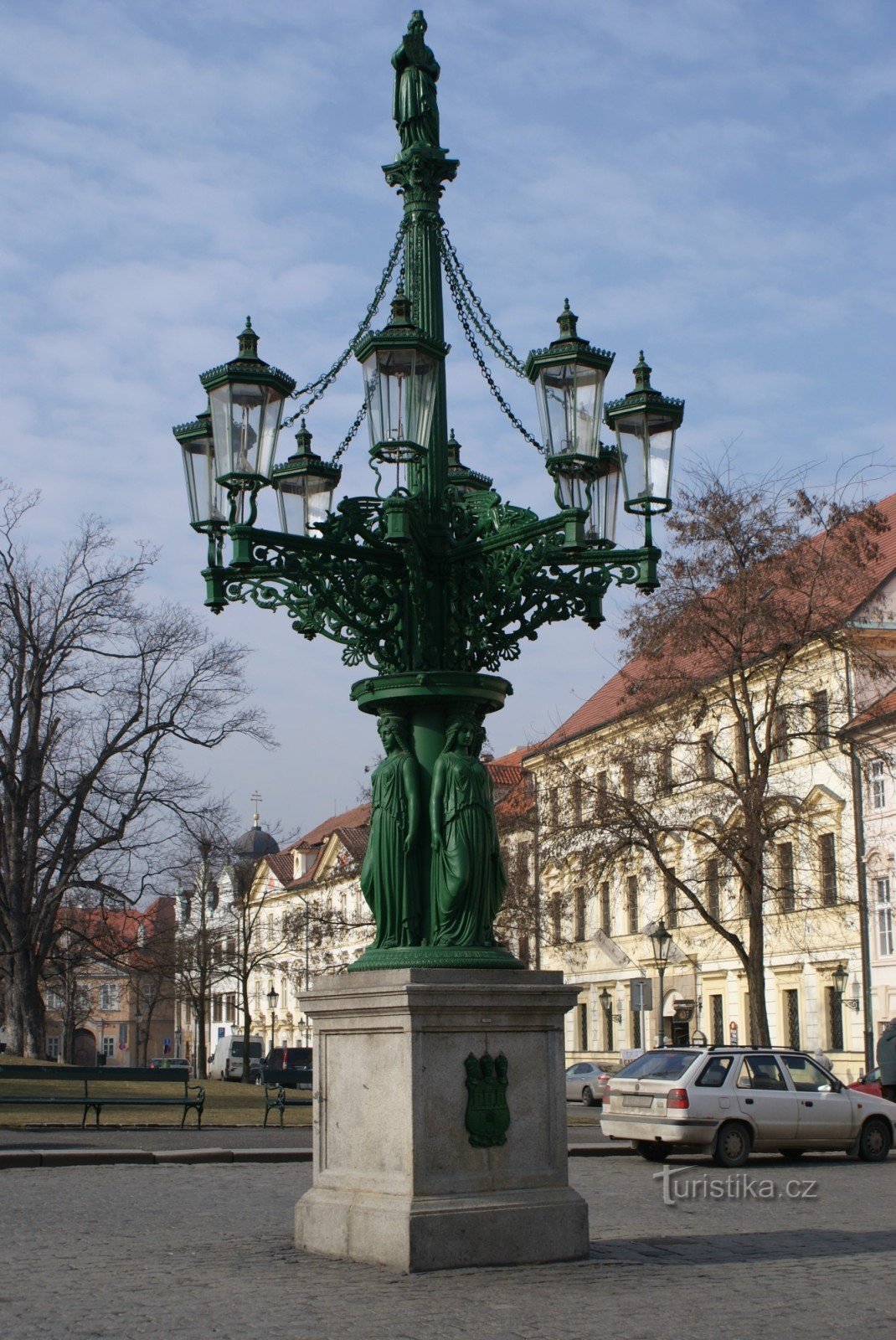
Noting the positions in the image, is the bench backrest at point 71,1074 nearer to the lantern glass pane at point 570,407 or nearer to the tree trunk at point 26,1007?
the tree trunk at point 26,1007

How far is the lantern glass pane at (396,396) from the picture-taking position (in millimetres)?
9133

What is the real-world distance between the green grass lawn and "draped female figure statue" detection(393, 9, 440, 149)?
1654 cm

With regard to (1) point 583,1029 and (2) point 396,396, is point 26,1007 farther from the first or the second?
(2) point 396,396

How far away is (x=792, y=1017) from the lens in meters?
46.1

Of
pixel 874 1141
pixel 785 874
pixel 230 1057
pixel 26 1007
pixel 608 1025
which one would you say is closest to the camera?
pixel 874 1141

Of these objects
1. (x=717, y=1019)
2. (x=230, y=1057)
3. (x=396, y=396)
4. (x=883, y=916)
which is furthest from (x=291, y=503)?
(x=230, y=1057)

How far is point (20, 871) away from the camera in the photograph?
123 ft

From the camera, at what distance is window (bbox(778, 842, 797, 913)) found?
30269 millimetres

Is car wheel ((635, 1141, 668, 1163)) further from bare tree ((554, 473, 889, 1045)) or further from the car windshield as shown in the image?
bare tree ((554, 473, 889, 1045))

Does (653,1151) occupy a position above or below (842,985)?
below

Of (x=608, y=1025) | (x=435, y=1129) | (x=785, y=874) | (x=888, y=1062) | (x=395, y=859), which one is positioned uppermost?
(x=785, y=874)

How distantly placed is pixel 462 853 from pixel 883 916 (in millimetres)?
34818

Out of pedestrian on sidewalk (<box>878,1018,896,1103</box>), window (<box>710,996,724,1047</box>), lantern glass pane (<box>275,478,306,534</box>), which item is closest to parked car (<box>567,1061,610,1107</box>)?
window (<box>710,996,724,1047</box>)

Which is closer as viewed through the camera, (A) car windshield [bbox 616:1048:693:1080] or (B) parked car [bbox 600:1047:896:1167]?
(B) parked car [bbox 600:1047:896:1167]
